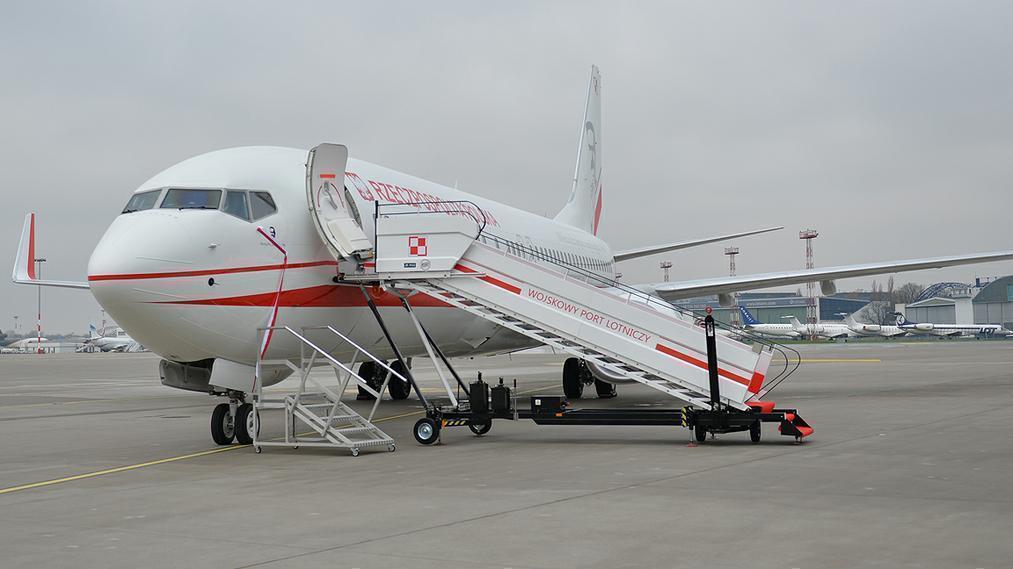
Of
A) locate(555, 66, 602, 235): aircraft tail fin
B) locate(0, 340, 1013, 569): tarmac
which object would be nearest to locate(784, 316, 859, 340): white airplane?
locate(555, 66, 602, 235): aircraft tail fin

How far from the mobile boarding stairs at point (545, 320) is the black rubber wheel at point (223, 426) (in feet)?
8.38

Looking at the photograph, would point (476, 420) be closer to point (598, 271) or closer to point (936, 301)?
point (598, 271)

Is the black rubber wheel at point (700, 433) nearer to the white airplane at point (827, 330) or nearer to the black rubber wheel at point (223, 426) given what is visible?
the black rubber wheel at point (223, 426)

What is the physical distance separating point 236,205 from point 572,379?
1238 cm

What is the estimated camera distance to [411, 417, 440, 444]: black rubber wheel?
41.9 ft

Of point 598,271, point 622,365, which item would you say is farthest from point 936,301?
point 622,365

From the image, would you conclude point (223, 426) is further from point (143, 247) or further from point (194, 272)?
point (143, 247)

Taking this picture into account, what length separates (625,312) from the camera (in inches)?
518

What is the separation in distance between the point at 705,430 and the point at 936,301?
143 meters

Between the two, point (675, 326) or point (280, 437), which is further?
point (280, 437)

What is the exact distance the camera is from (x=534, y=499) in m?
8.02

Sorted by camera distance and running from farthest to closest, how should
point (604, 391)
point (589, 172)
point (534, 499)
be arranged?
point (589, 172) < point (604, 391) < point (534, 499)

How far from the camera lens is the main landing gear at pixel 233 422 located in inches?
508

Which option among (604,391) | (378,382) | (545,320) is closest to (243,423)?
(545,320)
